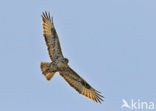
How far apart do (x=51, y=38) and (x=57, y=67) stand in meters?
1.59

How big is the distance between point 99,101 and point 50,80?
9.63ft

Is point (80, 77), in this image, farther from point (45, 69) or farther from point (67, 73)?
point (45, 69)

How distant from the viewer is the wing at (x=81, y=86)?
19672 millimetres

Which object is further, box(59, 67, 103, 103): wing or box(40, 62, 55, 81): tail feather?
box(59, 67, 103, 103): wing

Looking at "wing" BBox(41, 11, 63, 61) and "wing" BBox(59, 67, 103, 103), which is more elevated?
"wing" BBox(41, 11, 63, 61)

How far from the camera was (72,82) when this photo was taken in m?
19.9

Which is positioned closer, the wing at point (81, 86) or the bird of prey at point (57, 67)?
the bird of prey at point (57, 67)

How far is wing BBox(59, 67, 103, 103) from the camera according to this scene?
19672 millimetres

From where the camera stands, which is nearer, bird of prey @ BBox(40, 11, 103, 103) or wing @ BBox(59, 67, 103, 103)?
bird of prey @ BBox(40, 11, 103, 103)

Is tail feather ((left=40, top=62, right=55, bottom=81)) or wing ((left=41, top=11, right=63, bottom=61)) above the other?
wing ((left=41, top=11, right=63, bottom=61))

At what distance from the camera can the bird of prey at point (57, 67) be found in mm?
18703

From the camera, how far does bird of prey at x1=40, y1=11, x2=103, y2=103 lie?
18.7 meters

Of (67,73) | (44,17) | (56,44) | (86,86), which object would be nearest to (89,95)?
(86,86)

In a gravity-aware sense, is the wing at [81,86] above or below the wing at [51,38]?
below
